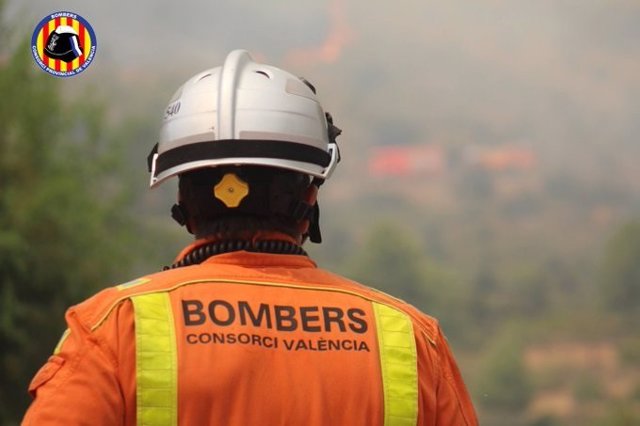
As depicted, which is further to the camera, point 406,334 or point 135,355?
point 406,334

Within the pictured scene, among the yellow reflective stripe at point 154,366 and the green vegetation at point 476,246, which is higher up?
the green vegetation at point 476,246

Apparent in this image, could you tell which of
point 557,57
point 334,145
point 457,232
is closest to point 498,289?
point 457,232

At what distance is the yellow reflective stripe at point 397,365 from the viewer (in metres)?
2.82

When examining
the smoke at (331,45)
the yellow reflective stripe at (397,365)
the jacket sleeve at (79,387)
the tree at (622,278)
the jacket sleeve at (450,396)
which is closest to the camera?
the jacket sleeve at (79,387)

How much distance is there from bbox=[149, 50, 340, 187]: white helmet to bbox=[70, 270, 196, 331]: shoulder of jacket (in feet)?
0.99

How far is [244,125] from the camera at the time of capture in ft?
10.1

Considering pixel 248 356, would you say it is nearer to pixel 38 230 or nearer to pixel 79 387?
pixel 79 387

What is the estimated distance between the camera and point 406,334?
2.92 meters

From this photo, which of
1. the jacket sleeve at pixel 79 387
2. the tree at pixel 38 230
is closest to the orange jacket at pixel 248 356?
the jacket sleeve at pixel 79 387

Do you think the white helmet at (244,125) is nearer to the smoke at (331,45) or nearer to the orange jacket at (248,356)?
the orange jacket at (248,356)

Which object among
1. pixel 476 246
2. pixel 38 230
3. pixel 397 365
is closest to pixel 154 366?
pixel 397 365

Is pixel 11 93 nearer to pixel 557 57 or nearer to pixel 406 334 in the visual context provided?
pixel 406 334

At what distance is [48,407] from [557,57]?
344 ft

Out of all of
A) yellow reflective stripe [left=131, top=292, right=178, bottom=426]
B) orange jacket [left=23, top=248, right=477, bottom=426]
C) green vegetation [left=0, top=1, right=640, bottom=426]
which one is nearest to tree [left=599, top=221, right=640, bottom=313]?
green vegetation [left=0, top=1, right=640, bottom=426]
